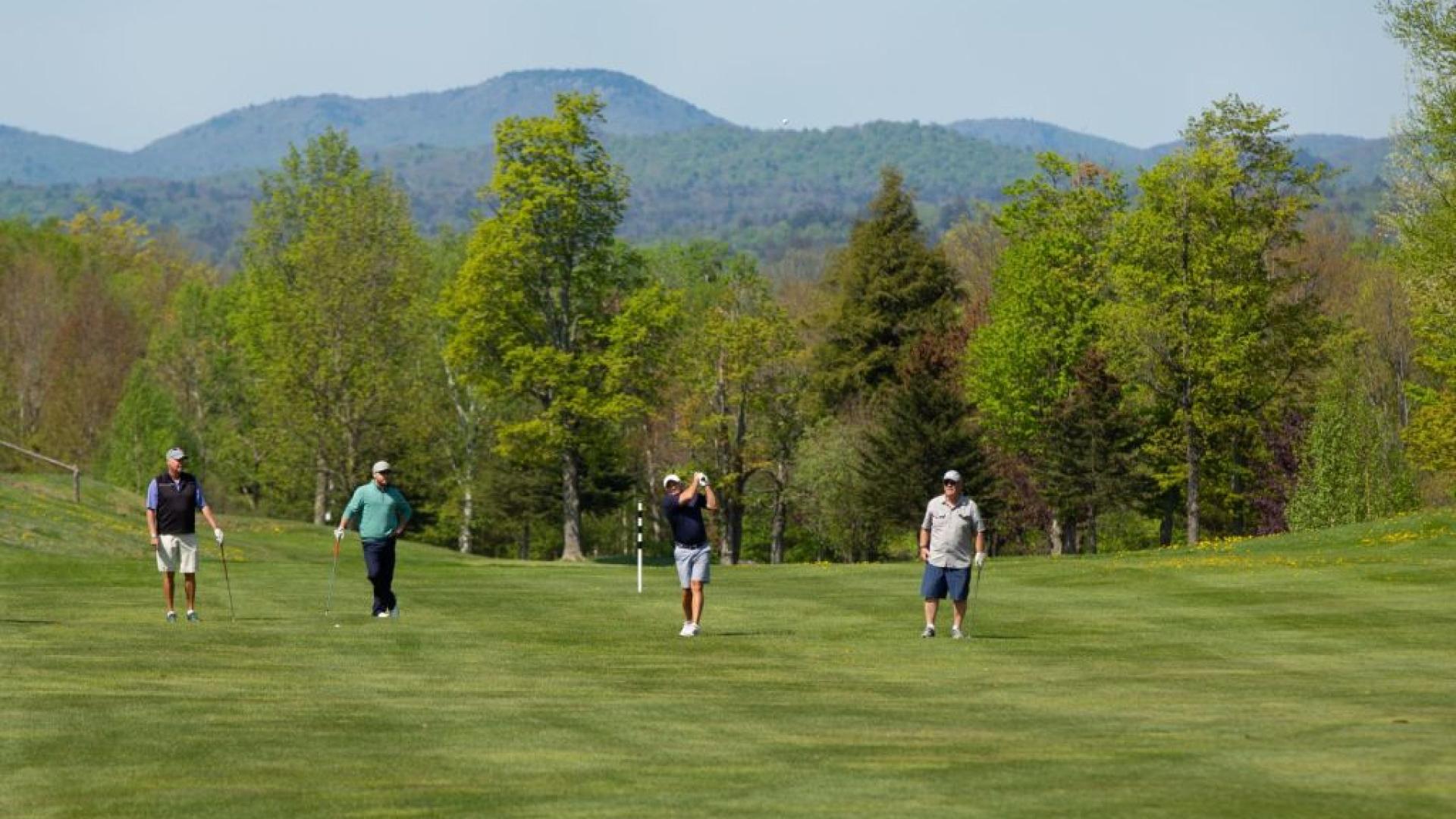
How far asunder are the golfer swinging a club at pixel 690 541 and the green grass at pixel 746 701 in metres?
0.64

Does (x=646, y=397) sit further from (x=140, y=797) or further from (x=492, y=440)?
(x=140, y=797)

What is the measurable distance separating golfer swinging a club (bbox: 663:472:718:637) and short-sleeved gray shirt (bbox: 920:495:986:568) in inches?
121

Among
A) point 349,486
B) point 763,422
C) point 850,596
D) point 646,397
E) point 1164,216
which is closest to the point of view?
point 850,596

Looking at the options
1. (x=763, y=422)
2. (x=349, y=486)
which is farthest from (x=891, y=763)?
(x=763, y=422)

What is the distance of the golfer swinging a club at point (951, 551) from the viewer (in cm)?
2845

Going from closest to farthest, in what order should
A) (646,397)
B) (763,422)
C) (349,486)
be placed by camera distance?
(646,397) → (349,486) → (763,422)

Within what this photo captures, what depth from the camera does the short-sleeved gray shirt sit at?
28.5 m

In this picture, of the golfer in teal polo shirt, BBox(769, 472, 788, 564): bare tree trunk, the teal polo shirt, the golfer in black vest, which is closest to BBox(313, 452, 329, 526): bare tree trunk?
BBox(769, 472, 788, 564): bare tree trunk

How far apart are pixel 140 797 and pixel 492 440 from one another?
95.2m

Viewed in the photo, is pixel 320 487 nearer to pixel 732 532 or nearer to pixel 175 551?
pixel 732 532

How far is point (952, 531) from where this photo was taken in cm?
2861

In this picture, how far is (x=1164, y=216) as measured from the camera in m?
77.2

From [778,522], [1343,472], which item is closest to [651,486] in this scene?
[778,522]

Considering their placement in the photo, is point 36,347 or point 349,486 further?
point 36,347
